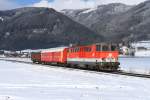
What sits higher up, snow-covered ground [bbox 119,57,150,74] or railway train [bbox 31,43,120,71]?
railway train [bbox 31,43,120,71]

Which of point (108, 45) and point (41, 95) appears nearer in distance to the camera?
point (41, 95)

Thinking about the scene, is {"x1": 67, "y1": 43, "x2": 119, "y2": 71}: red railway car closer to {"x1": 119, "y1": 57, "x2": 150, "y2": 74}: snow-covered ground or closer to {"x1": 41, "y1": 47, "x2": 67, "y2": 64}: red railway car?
{"x1": 119, "y1": 57, "x2": 150, "y2": 74}: snow-covered ground

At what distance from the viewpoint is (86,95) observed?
21.2 meters

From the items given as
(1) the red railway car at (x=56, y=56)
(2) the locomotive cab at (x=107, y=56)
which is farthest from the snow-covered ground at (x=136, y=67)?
(1) the red railway car at (x=56, y=56)

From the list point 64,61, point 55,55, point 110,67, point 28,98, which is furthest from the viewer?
point 55,55

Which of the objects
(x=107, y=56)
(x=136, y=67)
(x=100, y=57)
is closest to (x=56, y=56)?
(x=136, y=67)

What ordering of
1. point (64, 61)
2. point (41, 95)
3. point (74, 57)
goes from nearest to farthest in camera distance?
point (41, 95)
point (74, 57)
point (64, 61)

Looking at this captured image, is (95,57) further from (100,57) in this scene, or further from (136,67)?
(136,67)

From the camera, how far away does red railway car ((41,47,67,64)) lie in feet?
219

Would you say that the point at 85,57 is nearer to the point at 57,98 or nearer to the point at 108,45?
the point at 108,45

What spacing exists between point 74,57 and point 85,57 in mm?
5937

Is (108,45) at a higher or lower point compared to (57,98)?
higher

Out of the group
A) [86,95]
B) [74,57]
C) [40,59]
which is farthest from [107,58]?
[40,59]

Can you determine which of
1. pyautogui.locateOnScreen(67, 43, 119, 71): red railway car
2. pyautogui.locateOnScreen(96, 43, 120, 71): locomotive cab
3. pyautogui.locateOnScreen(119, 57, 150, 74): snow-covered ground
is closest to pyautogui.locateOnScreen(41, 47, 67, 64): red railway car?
pyautogui.locateOnScreen(119, 57, 150, 74): snow-covered ground
